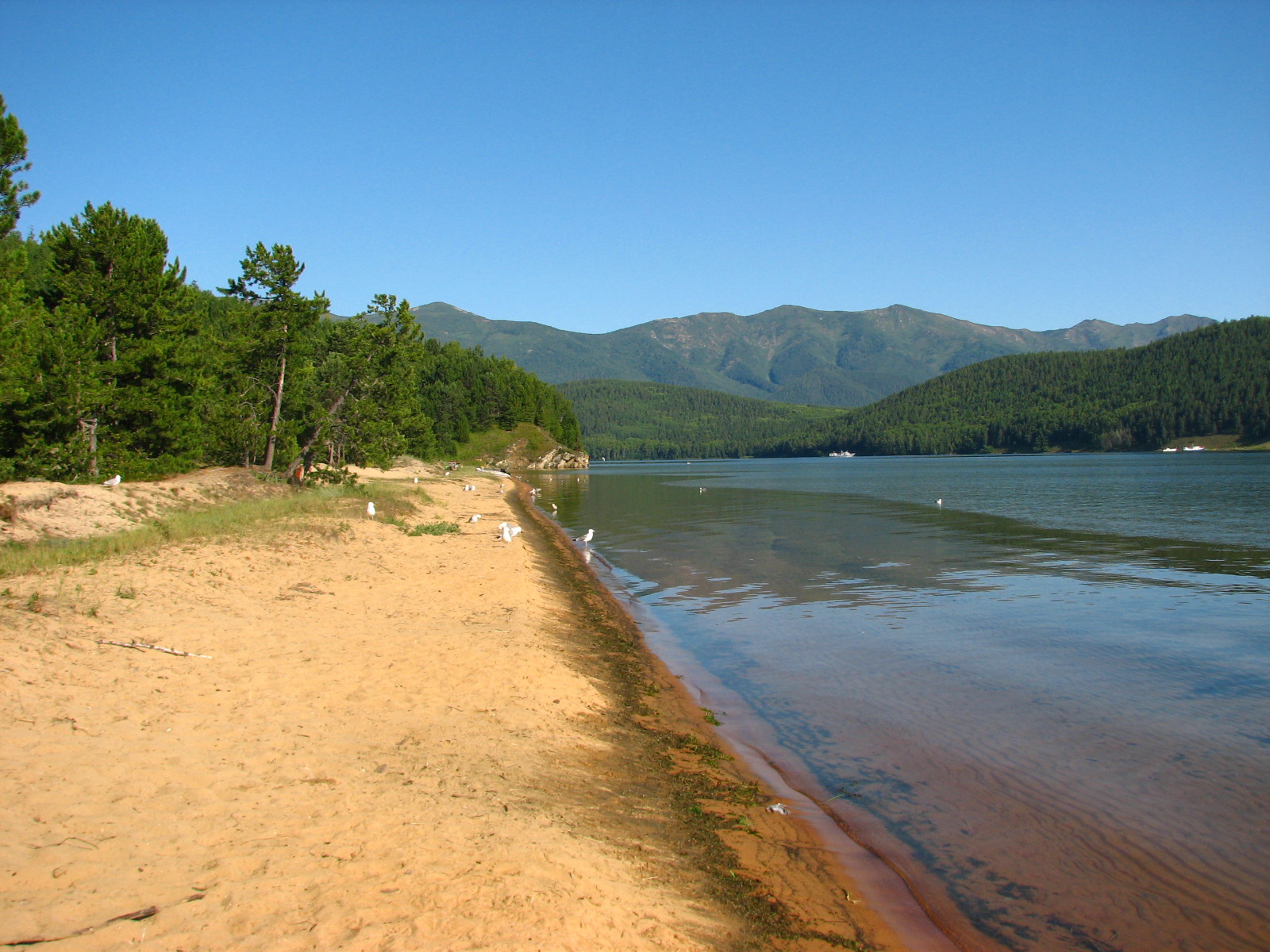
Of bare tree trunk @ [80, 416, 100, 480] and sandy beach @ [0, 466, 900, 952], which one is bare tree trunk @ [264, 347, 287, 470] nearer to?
bare tree trunk @ [80, 416, 100, 480]

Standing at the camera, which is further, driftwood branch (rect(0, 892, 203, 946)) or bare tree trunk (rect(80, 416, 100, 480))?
bare tree trunk (rect(80, 416, 100, 480))

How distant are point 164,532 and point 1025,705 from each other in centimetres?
1823

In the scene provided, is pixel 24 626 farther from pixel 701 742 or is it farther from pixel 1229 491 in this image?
pixel 1229 491

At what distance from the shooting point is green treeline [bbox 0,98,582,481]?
25.5 metres

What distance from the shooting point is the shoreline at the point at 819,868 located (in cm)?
633

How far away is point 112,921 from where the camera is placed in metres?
4.62

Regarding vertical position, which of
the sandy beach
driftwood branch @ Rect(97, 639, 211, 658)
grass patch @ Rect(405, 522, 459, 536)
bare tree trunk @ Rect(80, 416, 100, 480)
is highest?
bare tree trunk @ Rect(80, 416, 100, 480)

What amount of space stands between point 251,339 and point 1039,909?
1357 inches

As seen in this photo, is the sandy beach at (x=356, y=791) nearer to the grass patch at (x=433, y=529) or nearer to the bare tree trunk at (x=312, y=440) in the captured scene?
the grass patch at (x=433, y=529)

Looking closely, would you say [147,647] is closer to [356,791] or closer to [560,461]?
[356,791]

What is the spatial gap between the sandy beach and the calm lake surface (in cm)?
152

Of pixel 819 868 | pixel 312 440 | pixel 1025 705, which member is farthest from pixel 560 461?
pixel 819 868

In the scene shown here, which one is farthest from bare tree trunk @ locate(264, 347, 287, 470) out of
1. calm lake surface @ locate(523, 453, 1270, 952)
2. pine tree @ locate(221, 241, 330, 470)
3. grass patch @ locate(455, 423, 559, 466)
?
grass patch @ locate(455, 423, 559, 466)

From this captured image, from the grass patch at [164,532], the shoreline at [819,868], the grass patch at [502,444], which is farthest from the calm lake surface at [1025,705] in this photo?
the grass patch at [502,444]
